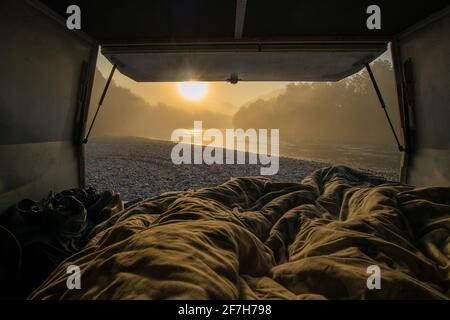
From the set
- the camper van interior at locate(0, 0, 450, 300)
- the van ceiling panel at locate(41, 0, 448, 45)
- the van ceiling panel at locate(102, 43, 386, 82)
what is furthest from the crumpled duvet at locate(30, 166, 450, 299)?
the van ceiling panel at locate(102, 43, 386, 82)

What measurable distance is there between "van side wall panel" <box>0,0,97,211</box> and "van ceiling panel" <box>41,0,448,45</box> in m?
0.25

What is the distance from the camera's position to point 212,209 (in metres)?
1.16

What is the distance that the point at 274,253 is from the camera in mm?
1028

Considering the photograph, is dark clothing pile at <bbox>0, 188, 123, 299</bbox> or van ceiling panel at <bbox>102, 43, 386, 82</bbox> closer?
dark clothing pile at <bbox>0, 188, 123, 299</bbox>

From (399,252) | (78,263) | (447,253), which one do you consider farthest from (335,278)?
(78,263)

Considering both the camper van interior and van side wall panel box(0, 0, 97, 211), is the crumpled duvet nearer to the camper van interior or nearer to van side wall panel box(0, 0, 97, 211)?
the camper van interior

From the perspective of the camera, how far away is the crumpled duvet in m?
0.59

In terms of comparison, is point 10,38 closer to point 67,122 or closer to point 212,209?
point 67,122

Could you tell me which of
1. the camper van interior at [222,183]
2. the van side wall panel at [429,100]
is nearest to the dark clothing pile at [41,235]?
the camper van interior at [222,183]

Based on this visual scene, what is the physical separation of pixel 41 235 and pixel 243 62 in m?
2.36

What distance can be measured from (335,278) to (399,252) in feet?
1.11

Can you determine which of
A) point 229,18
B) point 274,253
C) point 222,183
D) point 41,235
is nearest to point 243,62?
point 229,18

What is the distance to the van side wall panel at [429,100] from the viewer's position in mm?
1893

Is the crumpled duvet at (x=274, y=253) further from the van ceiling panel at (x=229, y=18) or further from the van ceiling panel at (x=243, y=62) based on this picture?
the van ceiling panel at (x=243, y=62)
